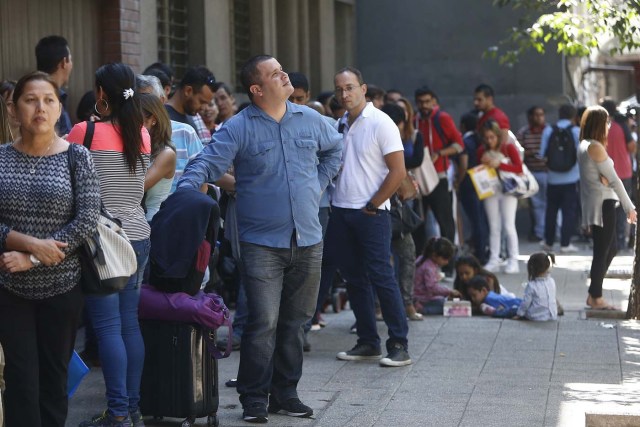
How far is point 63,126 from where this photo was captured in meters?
8.73

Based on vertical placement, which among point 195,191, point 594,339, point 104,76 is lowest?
point 594,339

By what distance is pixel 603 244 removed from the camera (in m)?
11.0

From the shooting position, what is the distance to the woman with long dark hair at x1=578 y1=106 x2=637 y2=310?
10.6 meters

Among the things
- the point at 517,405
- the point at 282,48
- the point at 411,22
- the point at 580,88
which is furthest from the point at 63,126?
the point at 580,88

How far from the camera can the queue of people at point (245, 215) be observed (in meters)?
5.53

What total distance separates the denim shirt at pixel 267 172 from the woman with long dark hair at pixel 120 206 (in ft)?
1.41

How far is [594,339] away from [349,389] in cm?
260

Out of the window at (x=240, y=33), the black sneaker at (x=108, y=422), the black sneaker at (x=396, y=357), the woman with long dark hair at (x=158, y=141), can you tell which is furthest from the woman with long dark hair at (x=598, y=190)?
the window at (x=240, y=33)

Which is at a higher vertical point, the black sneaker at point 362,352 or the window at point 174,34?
the window at point 174,34

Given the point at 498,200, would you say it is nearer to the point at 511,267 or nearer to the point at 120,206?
the point at 511,267

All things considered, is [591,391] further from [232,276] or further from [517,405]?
[232,276]

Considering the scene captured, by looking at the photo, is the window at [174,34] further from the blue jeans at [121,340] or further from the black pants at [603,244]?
the blue jeans at [121,340]

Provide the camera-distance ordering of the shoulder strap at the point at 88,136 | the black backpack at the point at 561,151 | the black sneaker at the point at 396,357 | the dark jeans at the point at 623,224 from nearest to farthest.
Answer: the shoulder strap at the point at 88,136
the black sneaker at the point at 396,357
the dark jeans at the point at 623,224
the black backpack at the point at 561,151

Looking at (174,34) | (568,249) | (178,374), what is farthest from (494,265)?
(178,374)
